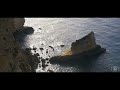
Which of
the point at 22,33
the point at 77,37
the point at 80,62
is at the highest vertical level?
the point at 22,33

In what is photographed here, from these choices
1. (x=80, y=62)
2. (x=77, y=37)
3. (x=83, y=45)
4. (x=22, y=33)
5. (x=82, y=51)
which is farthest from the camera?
(x=22, y=33)

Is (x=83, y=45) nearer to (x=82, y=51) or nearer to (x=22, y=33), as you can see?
(x=82, y=51)

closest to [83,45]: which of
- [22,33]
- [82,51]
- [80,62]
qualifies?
[82,51]

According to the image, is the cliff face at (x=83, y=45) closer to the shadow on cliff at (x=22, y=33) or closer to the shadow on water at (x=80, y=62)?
the shadow on water at (x=80, y=62)

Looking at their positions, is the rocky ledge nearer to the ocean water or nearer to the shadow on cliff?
the ocean water
